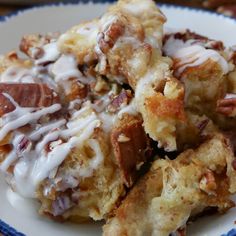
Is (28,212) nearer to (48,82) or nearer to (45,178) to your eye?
(45,178)

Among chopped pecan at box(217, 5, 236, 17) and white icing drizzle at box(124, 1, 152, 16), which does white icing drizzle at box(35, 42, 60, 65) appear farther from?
chopped pecan at box(217, 5, 236, 17)

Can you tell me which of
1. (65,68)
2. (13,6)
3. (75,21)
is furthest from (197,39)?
(13,6)

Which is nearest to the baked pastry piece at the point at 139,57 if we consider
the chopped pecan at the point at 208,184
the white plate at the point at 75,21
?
the chopped pecan at the point at 208,184

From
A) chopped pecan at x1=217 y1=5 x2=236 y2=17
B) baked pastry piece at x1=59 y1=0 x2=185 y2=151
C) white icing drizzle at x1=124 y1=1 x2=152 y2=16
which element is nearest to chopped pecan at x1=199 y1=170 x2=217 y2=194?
baked pastry piece at x1=59 y1=0 x2=185 y2=151

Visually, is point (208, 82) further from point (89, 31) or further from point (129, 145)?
point (89, 31)

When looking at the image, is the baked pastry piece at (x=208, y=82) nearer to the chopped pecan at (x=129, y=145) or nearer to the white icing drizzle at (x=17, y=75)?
the chopped pecan at (x=129, y=145)
